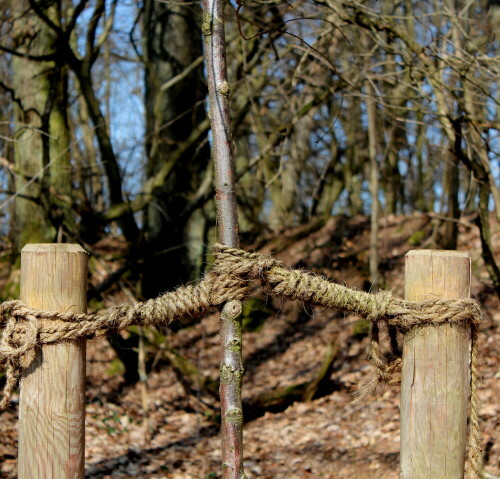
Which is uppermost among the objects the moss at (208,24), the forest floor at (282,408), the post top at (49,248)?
the moss at (208,24)

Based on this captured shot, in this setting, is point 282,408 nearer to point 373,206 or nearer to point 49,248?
point 373,206

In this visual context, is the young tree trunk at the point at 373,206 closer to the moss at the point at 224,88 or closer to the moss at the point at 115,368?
the moss at the point at 115,368

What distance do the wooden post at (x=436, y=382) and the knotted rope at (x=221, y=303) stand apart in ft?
0.16

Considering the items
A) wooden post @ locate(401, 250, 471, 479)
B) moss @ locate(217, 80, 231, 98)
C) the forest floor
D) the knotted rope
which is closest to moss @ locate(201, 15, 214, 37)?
moss @ locate(217, 80, 231, 98)

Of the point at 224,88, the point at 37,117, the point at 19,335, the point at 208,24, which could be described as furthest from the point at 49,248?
the point at 37,117

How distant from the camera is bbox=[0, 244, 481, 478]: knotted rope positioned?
2006 mm

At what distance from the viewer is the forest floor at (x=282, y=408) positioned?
4727 millimetres

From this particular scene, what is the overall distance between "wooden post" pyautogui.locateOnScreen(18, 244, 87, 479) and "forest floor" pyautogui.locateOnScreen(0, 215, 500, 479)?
6.22 ft

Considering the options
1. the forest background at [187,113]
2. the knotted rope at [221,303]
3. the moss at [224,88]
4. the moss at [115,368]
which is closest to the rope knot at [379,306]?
the knotted rope at [221,303]

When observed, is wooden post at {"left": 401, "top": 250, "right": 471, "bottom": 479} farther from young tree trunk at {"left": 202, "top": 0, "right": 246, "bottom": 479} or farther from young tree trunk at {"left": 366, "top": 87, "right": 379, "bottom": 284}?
young tree trunk at {"left": 366, "top": 87, "right": 379, "bottom": 284}

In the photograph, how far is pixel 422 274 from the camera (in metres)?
2.14

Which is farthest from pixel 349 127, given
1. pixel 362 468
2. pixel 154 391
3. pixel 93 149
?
pixel 362 468

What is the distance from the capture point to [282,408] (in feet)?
19.3

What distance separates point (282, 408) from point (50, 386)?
416cm
